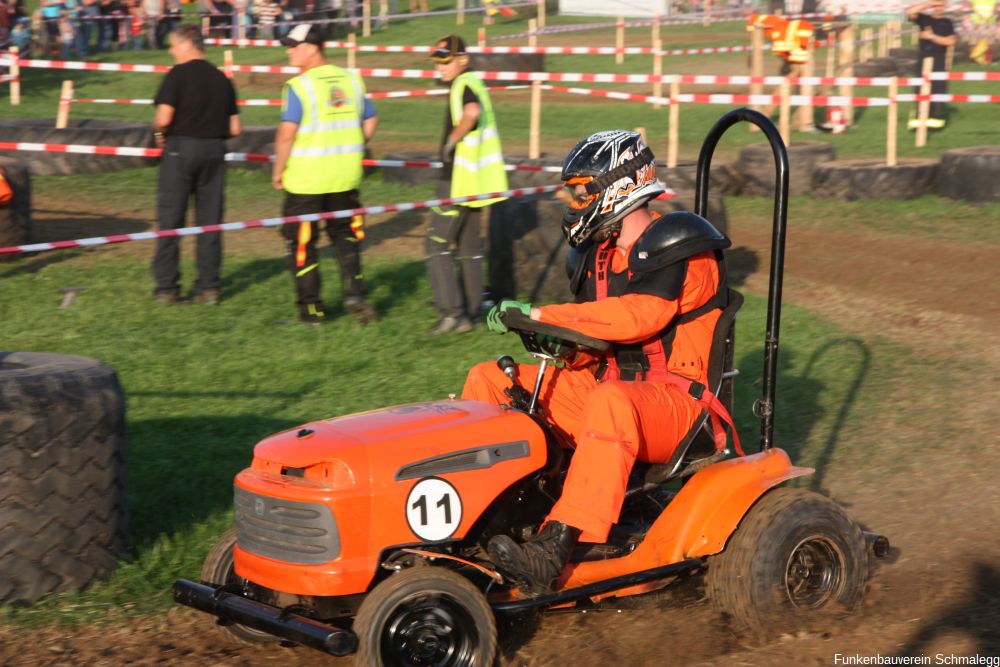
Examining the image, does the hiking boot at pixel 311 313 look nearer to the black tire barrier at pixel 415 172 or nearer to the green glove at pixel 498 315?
the green glove at pixel 498 315

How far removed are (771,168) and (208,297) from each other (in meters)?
7.13

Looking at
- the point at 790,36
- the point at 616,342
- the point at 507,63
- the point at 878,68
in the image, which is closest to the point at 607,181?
the point at 616,342

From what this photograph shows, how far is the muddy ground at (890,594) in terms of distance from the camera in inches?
183

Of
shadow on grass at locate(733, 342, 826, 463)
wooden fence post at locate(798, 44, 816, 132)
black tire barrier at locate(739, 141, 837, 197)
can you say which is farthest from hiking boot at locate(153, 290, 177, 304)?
wooden fence post at locate(798, 44, 816, 132)

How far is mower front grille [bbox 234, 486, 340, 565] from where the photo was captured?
425cm

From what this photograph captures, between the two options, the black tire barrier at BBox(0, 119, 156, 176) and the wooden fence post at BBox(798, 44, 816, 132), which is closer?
the black tire barrier at BBox(0, 119, 156, 176)

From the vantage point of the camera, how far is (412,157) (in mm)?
15000

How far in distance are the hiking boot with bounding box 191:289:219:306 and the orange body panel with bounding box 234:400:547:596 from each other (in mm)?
5569

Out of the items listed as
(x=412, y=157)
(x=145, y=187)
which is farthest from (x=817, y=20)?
(x=145, y=187)

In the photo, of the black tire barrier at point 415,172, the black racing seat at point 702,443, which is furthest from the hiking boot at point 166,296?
the black racing seat at point 702,443

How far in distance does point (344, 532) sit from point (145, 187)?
11770 mm

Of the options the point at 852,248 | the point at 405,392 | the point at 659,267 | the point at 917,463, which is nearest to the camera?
the point at 659,267

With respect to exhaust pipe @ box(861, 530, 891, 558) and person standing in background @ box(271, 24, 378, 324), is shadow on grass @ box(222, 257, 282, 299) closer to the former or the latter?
person standing in background @ box(271, 24, 378, 324)

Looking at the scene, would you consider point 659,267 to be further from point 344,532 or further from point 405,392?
point 405,392
